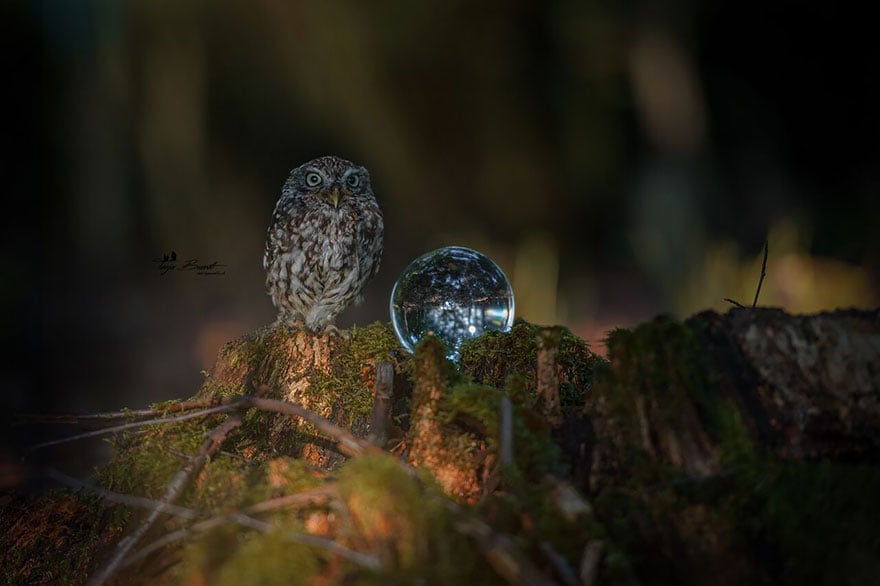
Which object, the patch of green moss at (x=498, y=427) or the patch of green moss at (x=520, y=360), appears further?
the patch of green moss at (x=520, y=360)

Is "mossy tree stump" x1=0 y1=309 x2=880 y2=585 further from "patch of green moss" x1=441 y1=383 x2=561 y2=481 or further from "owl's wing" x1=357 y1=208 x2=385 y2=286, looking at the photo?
"owl's wing" x1=357 y1=208 x2=385 y2=286

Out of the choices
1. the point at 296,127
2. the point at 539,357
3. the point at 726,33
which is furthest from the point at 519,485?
the point at 726,33

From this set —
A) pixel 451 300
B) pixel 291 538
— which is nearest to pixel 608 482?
pixel 291 538

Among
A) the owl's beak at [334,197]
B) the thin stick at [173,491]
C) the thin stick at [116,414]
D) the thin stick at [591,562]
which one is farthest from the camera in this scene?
the owl's beak at [334,197]

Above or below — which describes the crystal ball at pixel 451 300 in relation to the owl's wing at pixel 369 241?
below

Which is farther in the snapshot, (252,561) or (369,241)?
(369,241)

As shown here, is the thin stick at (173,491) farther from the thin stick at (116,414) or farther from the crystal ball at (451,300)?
the crystal ball at (451,300)
